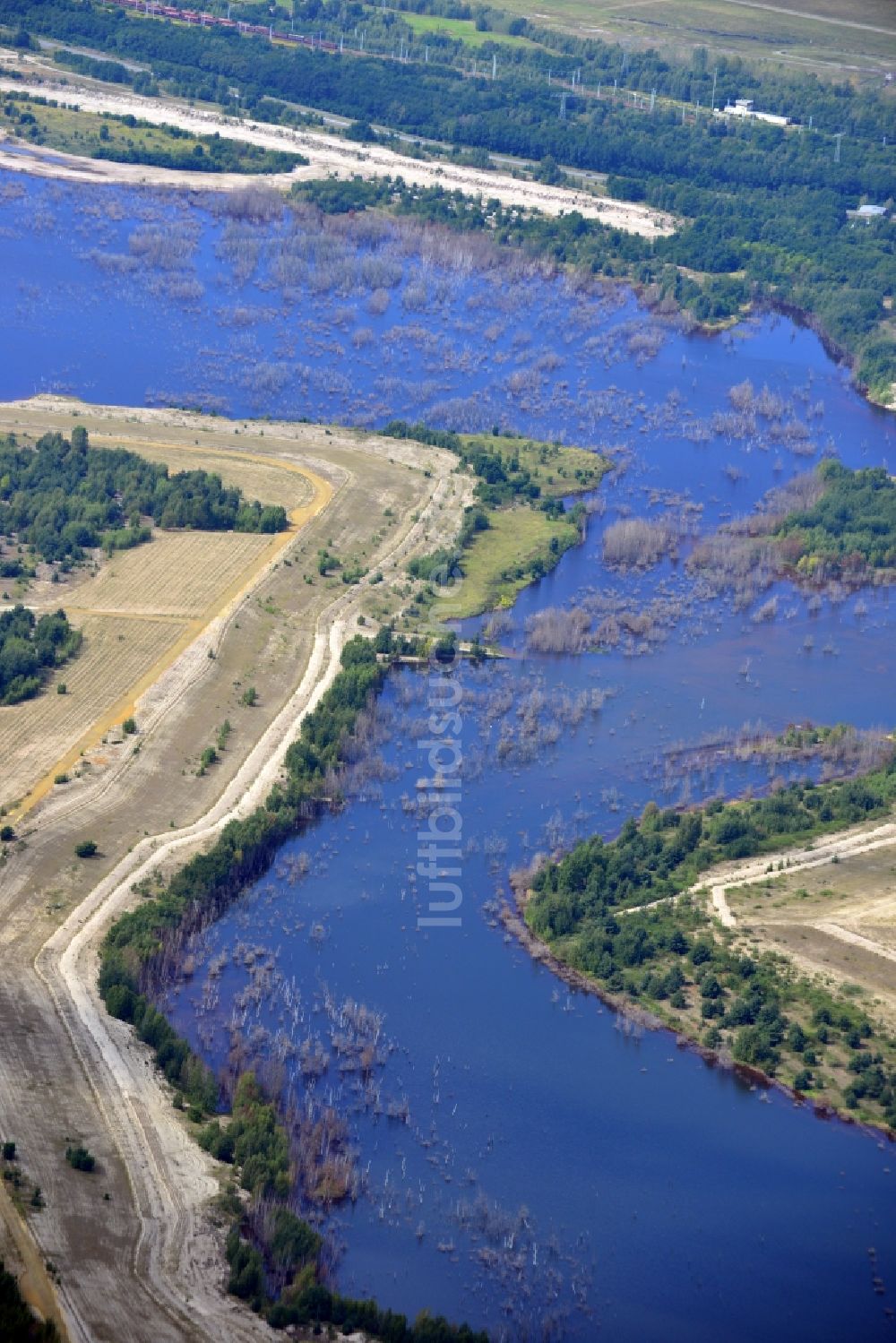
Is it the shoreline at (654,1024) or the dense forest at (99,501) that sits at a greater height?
the dense forest at (99,501)

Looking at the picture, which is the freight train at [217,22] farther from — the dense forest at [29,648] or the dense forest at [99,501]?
the dense forest at [29,648]

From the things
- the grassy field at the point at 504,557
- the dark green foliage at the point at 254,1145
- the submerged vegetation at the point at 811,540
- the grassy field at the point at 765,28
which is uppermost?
the grassy field at the point at 765,28

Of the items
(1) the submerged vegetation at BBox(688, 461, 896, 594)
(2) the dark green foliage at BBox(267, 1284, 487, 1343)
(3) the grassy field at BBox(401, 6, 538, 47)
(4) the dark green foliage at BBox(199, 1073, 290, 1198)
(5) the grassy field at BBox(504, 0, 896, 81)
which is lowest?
(2) the dark green foliage at BBox(267, 1284, 487, 1343)

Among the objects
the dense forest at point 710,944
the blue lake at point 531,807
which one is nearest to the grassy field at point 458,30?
the blue lake at point 531,807

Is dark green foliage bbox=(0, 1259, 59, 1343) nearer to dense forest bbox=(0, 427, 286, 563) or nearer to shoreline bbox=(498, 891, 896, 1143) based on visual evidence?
shoreline bbox=(498, 891, 896, 1143)

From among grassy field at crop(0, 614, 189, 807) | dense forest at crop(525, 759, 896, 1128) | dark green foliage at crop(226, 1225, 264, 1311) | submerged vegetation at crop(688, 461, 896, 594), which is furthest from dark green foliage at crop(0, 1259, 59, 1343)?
submerged vegetation at crop(688, 461, 896, 594)
